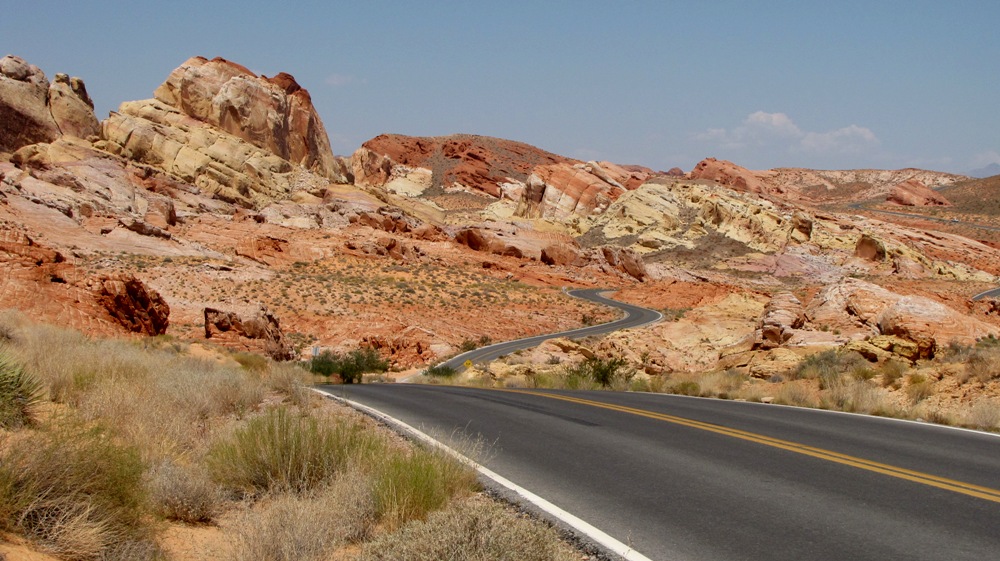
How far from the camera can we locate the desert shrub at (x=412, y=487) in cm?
536

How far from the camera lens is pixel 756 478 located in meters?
7.08

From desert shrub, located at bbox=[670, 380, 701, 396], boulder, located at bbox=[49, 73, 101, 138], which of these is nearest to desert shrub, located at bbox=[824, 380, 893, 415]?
desert shrub, located at bbox=[670, 380, 701, 396]

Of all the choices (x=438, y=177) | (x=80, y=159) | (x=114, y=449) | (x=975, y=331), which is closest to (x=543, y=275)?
(x=80, y=159)

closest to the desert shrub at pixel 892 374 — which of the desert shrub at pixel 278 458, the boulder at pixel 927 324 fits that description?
the boulder at pixel 927 324

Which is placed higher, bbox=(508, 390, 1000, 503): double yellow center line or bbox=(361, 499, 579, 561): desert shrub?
bbox=(361, 499, 579, 561): desert shrub

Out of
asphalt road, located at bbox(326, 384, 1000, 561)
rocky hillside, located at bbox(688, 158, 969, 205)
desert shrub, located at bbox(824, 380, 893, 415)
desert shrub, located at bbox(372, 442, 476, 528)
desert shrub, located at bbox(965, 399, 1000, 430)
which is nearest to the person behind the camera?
asphalt road, located at bbox(326, 384, 1000, 561)

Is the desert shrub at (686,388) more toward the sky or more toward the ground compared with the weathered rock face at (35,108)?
more toward the ground

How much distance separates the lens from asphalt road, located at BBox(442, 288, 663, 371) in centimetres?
3642

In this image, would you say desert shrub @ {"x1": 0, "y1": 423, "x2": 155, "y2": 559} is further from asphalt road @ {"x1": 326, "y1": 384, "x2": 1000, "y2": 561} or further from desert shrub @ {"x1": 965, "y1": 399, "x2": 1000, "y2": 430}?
desert shrub @ {"x1": 965, "y1": 399, "x2": 1000, "y2": 430}

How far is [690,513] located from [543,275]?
205 feet

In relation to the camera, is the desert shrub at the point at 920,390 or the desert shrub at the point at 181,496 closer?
the desert shrub at the point at 181,496

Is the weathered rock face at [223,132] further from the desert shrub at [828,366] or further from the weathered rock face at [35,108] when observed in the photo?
the desert shrub at [828,366]

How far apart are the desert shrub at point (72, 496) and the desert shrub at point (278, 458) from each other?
1321 millimetres

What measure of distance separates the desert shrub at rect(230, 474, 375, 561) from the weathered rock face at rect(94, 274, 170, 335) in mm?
19303
